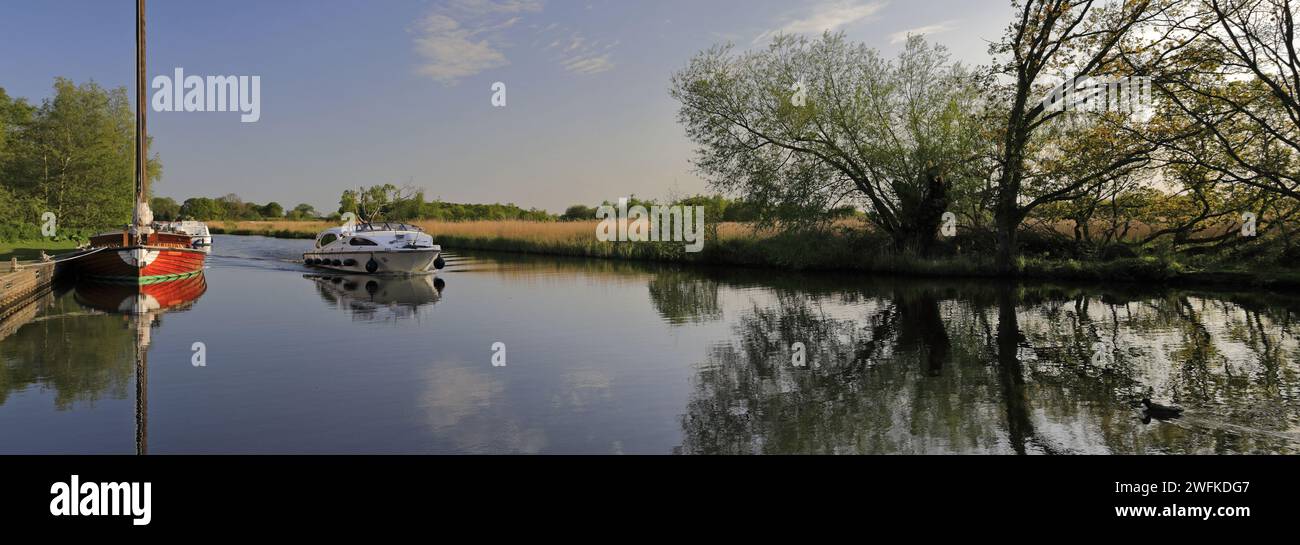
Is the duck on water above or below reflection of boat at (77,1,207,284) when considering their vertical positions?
below

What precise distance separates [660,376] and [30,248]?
36.3m

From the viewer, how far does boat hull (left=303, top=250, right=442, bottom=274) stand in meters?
28.7

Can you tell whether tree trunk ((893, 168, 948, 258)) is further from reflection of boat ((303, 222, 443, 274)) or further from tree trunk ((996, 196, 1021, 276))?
reflection of boat ((303, 222, 443, 274))

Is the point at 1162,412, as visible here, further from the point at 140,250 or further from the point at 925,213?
the point at 140,250

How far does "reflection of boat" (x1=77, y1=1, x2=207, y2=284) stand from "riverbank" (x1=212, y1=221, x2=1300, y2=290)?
59.7ft

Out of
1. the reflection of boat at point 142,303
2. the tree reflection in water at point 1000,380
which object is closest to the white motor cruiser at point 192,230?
the reflection of boat at point 142,303

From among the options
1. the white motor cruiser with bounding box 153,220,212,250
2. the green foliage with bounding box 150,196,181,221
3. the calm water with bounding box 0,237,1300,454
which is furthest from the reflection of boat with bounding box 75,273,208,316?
the green foliage with bounding box 150,196,181,221

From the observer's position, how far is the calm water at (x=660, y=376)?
6.63m

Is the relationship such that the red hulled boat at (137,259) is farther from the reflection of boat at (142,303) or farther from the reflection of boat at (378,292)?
the reflection of boat at (378,292)

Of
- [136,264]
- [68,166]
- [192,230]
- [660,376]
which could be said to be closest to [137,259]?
[136,264]

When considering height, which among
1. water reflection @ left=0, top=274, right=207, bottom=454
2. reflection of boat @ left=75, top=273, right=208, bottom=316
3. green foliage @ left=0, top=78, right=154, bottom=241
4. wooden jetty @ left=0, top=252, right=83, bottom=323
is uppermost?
green foliage @ left=0, top=78, right=154, bottom=241

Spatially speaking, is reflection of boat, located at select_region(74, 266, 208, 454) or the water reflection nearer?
reflection of boat, located at select_region(74, 266, 208, 454)

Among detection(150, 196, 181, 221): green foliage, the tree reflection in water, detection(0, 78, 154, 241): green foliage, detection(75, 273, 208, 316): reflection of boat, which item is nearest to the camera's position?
the tree reflection in water
